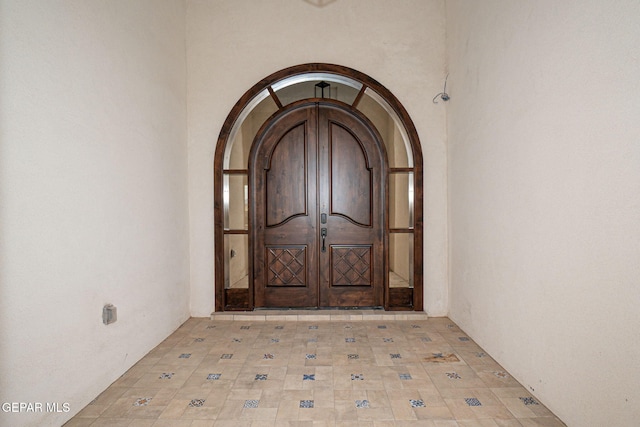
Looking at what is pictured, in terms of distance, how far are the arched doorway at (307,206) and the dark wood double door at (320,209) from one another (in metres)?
0.02

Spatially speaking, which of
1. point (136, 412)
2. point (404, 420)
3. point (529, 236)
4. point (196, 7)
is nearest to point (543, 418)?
point (404, 420)

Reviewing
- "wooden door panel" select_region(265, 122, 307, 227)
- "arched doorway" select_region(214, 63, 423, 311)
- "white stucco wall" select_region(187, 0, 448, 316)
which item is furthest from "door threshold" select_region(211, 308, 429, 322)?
"wooden door panel" select_region(265, 122, 307, 227)

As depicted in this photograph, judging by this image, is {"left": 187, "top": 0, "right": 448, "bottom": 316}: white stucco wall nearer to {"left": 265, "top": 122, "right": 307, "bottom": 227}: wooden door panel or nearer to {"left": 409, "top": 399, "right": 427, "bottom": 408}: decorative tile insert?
{"left": 265, "top": 122, "right": 307, "bottom": 227}: wooden door panel

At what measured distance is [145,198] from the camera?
3369mm

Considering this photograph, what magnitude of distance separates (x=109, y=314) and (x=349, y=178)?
2708 millimetres

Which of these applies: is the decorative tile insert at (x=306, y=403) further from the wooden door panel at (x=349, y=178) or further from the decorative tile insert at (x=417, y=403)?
the wooden door panel at (x=349, y=178)

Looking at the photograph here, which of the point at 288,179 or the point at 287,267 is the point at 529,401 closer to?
the point at 287,267

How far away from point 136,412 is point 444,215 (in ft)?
11.2

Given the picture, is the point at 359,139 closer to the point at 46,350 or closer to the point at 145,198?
the point at 145,198

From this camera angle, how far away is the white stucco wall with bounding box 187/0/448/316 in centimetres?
438

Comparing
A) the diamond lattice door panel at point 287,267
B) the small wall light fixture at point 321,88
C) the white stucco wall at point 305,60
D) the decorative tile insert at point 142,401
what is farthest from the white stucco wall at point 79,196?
the small wall light fixture at point 321,88

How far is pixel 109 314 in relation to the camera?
273 centimetres

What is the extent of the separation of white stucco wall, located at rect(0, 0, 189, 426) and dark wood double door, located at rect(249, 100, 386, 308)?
1.07 metres

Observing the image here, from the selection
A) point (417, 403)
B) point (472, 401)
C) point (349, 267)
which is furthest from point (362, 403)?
point (349, 267)
